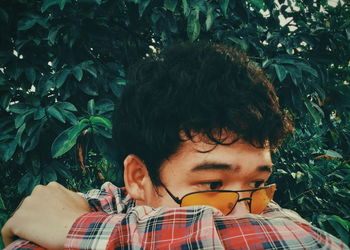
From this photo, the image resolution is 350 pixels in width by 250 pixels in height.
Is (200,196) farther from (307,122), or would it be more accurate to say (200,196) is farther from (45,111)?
(307,122)

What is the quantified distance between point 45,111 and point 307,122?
1.81m

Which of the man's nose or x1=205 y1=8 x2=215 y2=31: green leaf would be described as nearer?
the man's nose

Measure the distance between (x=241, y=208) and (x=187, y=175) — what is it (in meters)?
0.22

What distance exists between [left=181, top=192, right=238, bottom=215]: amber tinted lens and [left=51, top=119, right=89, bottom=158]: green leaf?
0.67m

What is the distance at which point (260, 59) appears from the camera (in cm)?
204

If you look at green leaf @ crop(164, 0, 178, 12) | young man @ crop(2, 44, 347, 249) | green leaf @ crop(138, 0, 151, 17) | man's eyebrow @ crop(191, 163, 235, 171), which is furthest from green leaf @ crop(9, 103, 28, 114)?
man's eyebrow @ crop(191, 163, 235, 171)

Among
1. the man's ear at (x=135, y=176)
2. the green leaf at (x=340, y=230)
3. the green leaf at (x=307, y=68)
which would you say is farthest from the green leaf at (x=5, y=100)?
the green leaf at (x=340, y=230)

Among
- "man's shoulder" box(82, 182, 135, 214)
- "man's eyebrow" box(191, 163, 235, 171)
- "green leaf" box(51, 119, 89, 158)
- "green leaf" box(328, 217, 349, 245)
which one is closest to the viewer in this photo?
"man's eyebrow" box(191, 163, 235, 171)

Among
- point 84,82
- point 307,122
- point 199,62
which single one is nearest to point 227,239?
point 199,62

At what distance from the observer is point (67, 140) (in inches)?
59.9

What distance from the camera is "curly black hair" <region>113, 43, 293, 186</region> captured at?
110 centimetres

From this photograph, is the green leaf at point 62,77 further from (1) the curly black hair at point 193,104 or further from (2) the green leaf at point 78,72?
(1) the curly black hair at point 193,104

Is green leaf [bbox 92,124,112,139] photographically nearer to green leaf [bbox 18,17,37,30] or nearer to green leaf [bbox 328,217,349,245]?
green leaf [bbox 18,17,37,30]

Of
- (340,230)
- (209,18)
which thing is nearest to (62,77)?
(209,18)
